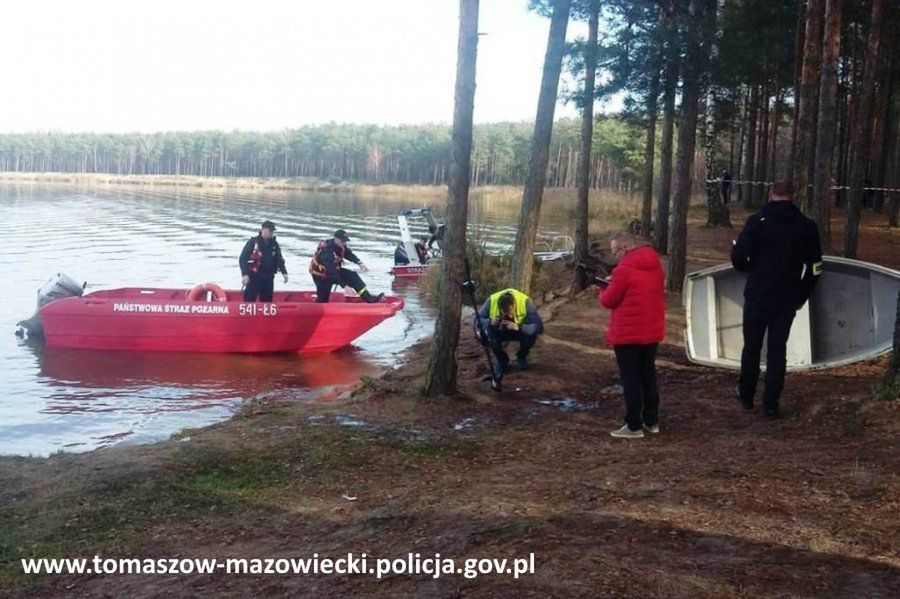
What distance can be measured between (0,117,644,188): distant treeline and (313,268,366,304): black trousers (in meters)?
83.0

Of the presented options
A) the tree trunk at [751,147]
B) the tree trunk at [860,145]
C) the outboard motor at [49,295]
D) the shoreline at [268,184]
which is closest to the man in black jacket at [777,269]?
the tree trunk at [860,145]

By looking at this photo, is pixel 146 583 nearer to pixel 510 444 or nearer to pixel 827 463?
pixel 510 444

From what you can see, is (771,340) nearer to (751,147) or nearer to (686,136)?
(686,136)

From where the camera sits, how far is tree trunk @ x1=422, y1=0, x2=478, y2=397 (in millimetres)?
7777

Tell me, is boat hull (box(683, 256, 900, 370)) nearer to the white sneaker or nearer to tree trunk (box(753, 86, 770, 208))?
the white sneaker

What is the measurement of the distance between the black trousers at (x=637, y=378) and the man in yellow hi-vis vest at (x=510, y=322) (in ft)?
9.68

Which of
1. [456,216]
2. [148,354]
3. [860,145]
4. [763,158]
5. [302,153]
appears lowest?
[148,354]

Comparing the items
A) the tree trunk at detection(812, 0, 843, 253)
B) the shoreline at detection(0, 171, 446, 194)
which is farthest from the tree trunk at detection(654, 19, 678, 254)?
the shoreline at detection(0, 171, 446, 194)

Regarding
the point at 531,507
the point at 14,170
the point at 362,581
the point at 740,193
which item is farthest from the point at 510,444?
the point at 14,170

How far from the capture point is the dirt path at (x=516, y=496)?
3.91m

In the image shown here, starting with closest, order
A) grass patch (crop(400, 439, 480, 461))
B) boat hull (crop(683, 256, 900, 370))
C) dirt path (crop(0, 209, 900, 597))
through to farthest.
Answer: dirt path (crop(0, 209, 900, 597))
grass patch (crop(400, 439, 480, 461))
boat hull (crop(683, 256, 900, 370))

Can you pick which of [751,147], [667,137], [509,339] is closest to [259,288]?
[509,339]

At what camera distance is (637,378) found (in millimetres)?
6609

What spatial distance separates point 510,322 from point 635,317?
3296 millimetres
